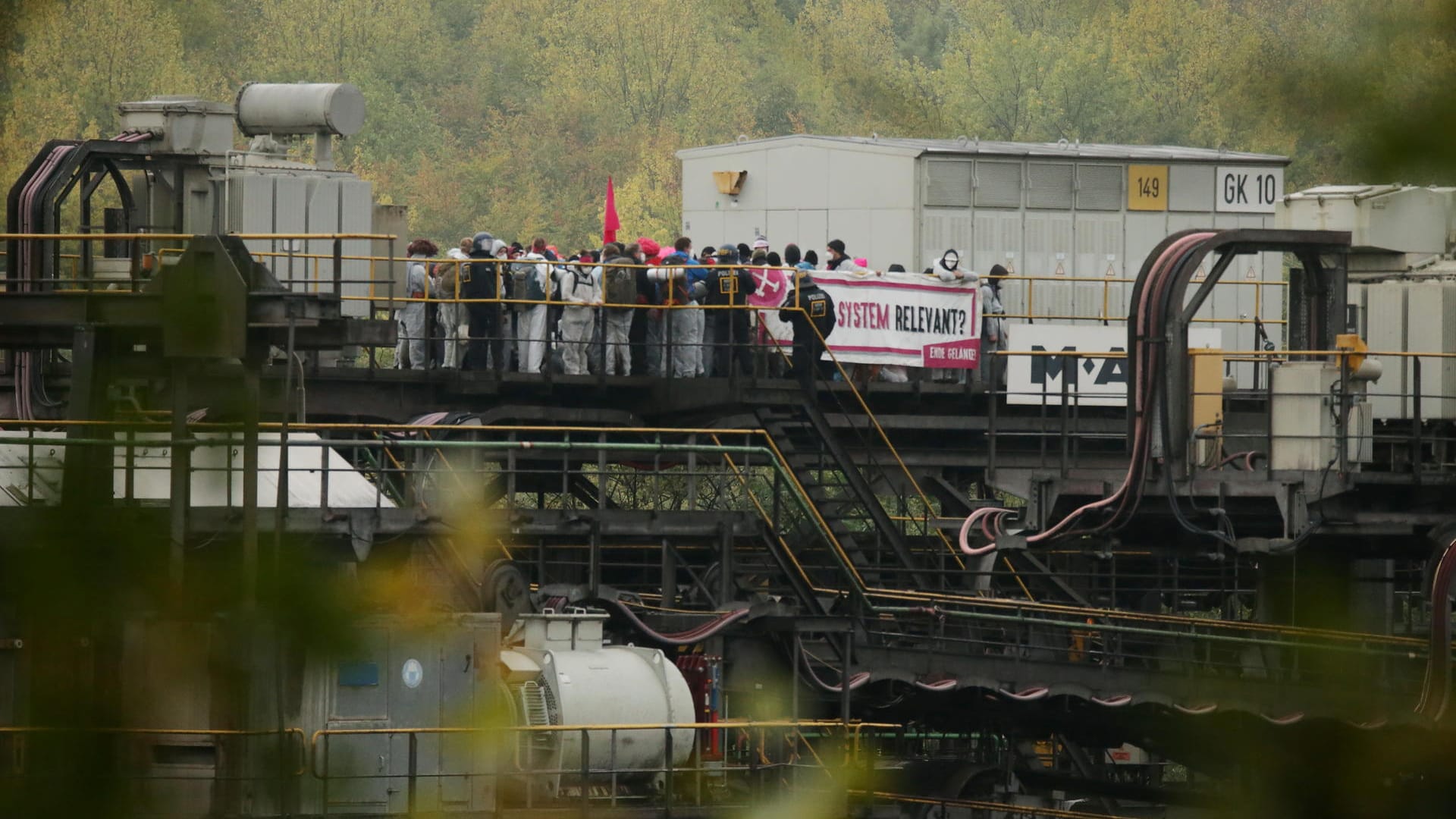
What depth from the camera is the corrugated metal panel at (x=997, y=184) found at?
31469mm

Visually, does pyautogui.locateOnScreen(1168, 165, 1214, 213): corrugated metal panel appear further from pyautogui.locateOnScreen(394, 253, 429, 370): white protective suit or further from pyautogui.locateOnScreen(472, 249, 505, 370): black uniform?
pyautogui.locateOnScreen(394, 253, 429, 370): white protective suit

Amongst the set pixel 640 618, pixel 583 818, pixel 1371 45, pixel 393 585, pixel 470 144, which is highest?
pixel 470 144

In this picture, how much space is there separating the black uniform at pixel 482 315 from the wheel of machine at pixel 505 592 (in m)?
4.55

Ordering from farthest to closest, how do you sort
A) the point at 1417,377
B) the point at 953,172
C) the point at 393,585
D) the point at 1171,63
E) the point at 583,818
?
1. the point at 953,172
2. the point at 1417,377
3. the point at 583,818
4. the point at 393,585
5. the point at 1171,63

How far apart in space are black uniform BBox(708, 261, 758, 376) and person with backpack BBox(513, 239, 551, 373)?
6.74 ft

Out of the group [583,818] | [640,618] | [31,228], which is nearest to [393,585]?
[583,818]

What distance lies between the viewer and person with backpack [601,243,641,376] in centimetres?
2588

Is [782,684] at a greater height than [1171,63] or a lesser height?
lesser

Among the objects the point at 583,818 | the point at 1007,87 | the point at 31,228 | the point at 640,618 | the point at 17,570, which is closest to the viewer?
the point at 17,570

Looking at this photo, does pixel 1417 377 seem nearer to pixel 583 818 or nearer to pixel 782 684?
pixel 782 684

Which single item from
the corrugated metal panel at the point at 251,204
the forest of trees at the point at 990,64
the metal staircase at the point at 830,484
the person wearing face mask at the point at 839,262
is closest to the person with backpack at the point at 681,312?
the metal staircase at the point at 830,484

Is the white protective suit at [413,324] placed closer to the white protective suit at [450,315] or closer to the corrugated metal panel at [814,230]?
the white protective suit at [450,315]

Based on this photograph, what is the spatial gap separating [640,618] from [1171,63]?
20119mm

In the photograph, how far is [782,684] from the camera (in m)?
23.7
